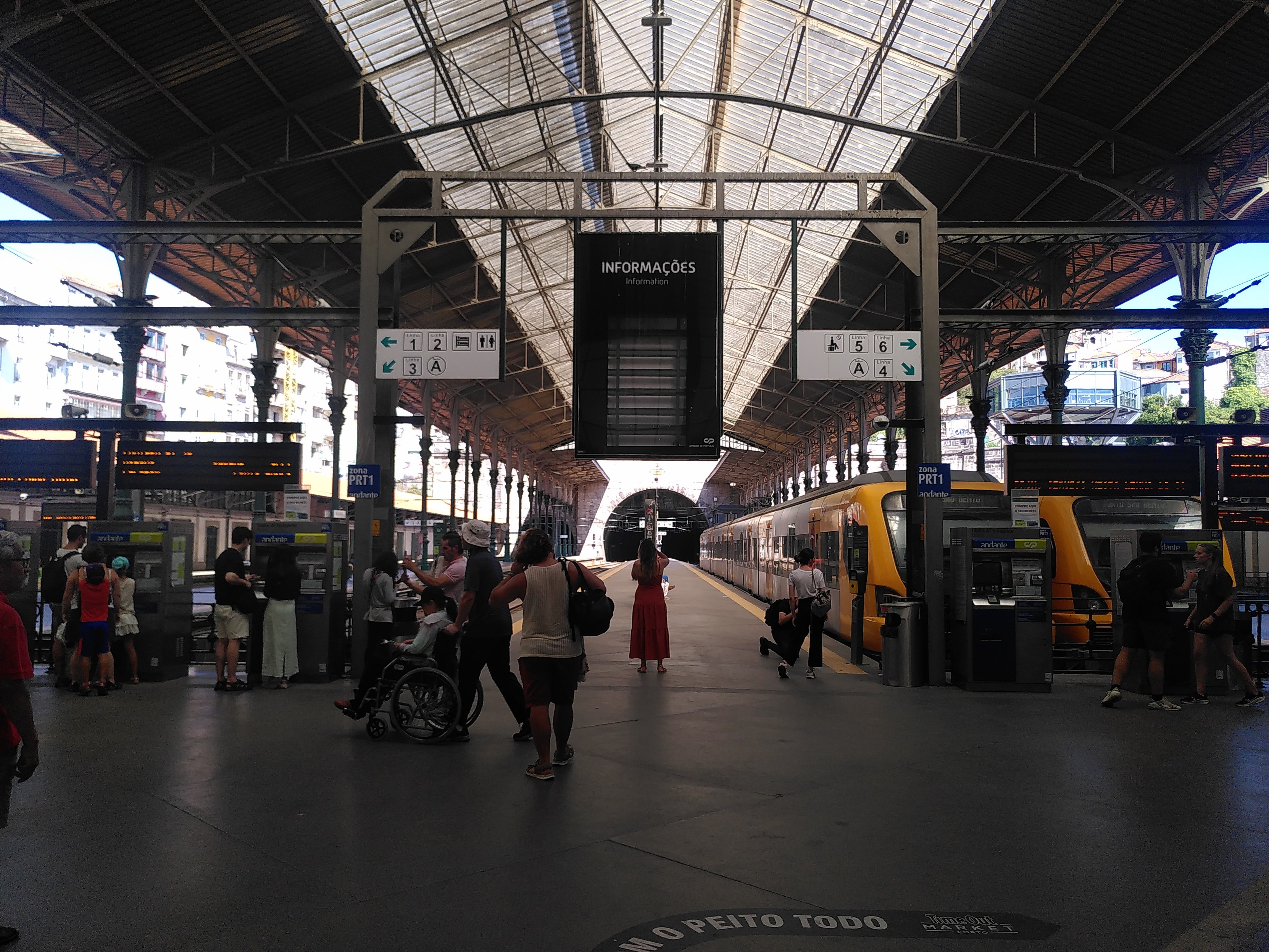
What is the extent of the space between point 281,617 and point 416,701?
11.2ft

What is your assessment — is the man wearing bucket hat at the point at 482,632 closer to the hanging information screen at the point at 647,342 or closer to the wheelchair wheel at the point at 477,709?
the wheelchair wheel at the point at 477,709

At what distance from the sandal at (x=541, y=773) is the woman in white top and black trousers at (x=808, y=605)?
5.44 metres

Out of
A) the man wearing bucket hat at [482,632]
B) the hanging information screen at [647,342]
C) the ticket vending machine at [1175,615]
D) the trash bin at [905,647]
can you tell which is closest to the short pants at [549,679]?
the man wearing bucket hat at [482,632]

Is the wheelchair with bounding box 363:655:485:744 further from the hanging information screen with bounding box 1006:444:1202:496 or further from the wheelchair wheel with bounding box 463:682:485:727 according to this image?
the hanging information screen with bounding box 1006:444:1202:496

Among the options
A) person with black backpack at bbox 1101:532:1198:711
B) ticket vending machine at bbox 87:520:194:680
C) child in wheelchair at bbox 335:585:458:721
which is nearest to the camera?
child in wheelchair at bbox 335:585:458:721

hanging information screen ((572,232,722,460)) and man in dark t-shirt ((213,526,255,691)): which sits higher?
hanging information screen ((572,232,722,460))

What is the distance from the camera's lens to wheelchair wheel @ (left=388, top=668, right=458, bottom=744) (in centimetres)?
716

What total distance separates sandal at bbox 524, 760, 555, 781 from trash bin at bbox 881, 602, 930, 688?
210 inches

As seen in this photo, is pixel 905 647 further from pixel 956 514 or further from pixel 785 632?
pixel 956 514

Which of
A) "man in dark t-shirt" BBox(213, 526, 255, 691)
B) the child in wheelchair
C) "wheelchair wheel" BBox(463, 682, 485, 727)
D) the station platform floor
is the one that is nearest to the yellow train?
the station platform floor

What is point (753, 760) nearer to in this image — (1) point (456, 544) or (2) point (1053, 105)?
(1) point (456, 544)

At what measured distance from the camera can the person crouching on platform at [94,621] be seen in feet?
30.7

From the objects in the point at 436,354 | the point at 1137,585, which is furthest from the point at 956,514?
the point at 436,354

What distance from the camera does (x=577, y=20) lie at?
1856 centimetres
